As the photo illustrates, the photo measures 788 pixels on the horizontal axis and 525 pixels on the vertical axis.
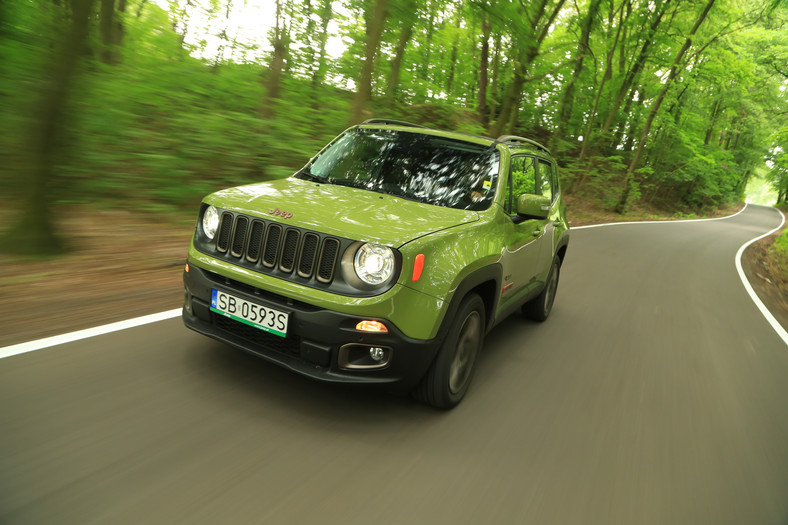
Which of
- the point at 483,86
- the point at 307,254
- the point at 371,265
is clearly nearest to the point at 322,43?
the point at 483,86

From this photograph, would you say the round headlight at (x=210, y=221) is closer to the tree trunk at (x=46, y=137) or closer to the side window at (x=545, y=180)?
the tree trunk at (x=46, y=137)

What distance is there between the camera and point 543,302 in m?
5.51

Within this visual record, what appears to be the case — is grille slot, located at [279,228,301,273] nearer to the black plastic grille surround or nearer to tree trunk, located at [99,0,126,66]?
the black plastic grille surround

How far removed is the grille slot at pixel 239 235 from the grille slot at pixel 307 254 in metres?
0.40

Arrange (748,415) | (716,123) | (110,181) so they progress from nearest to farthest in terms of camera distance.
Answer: (748,415) → (110,181) → (716,123)

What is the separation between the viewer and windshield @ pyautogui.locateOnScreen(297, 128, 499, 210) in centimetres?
367

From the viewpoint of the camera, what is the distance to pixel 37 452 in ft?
→ 7.59

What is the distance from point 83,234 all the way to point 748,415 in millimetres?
6535

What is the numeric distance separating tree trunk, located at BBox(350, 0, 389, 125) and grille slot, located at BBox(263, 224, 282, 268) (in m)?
7.36

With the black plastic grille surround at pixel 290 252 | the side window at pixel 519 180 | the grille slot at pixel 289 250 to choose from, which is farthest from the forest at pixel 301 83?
the side window at pixel 519 180

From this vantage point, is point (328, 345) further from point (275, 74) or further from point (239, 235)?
point (275, 74)

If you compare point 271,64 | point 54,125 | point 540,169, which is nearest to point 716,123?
point 271,64

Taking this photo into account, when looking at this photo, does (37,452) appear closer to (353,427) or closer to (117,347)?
(117,347)

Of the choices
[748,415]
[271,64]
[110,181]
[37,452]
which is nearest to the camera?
[37,452]
